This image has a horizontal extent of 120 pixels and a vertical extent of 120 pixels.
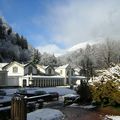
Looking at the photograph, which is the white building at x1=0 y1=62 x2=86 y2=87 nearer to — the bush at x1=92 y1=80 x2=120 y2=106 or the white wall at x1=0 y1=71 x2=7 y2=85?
the white wall at x1=0 y1=71 x2=7 y2=85

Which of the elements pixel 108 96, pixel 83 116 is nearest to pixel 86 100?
pixel 108 96

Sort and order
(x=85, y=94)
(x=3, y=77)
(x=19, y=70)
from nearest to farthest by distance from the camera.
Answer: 1. (x=85, y=94)
2. (x=3, y=77)
3. (x=19, y=70)

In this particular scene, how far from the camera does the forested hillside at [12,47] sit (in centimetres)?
12400

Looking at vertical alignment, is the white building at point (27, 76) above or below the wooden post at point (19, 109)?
above

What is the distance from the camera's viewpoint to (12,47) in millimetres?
127625

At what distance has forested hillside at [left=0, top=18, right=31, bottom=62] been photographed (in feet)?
407

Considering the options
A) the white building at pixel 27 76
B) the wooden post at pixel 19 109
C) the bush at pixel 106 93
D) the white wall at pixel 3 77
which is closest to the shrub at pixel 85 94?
the bush at pixel 106 93

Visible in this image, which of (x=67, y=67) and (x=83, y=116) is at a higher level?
(x=67, y=67)

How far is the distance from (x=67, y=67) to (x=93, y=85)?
Answer: 203 ft

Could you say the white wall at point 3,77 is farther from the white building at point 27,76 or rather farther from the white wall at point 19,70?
the white wall at point 19,70

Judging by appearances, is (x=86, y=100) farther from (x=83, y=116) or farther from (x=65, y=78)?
(x=65, y=78)

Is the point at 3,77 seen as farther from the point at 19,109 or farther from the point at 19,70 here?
the point at 19,109

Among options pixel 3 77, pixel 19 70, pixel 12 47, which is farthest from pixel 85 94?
pixel 12 47

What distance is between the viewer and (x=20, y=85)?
76312 mm
